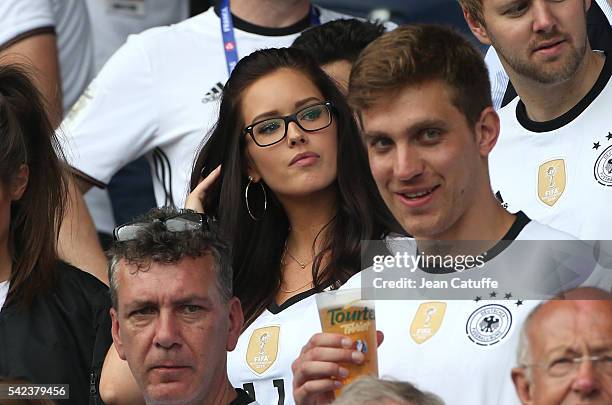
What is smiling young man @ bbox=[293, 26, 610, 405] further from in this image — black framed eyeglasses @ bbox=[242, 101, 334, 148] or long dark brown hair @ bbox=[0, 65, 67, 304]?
long dark brown hair @ bbox=[0, 65, 67, 304]

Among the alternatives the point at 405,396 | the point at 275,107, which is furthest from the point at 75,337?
the point at 405,396

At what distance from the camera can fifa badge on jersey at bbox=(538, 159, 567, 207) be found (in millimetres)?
3951

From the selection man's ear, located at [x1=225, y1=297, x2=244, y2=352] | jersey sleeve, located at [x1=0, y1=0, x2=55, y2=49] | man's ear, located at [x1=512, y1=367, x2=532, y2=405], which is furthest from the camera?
jersey sleeve, located at [x1=0, y1=0, x2=55, y2=49]

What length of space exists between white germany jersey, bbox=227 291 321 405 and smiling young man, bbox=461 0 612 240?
65 centimetres

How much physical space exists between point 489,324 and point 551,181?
2.77ft

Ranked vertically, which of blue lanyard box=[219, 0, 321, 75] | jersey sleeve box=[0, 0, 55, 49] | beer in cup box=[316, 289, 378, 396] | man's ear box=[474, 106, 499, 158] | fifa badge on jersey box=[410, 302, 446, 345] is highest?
jersey sleeve box=[0, 0, 55, 49]

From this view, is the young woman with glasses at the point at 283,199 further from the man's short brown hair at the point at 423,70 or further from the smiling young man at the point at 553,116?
the man's short brown hair at the point at 423,70

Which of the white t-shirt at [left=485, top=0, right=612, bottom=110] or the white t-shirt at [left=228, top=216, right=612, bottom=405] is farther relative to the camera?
the white t-shirt at [left=485, top=0, right=612, bottom=110]

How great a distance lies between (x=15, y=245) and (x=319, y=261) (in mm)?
856

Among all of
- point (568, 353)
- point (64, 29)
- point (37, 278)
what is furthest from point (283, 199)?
point (64, 29)

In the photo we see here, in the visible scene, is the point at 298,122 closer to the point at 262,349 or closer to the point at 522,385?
the point at 262,349

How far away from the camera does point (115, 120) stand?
4.99 m
